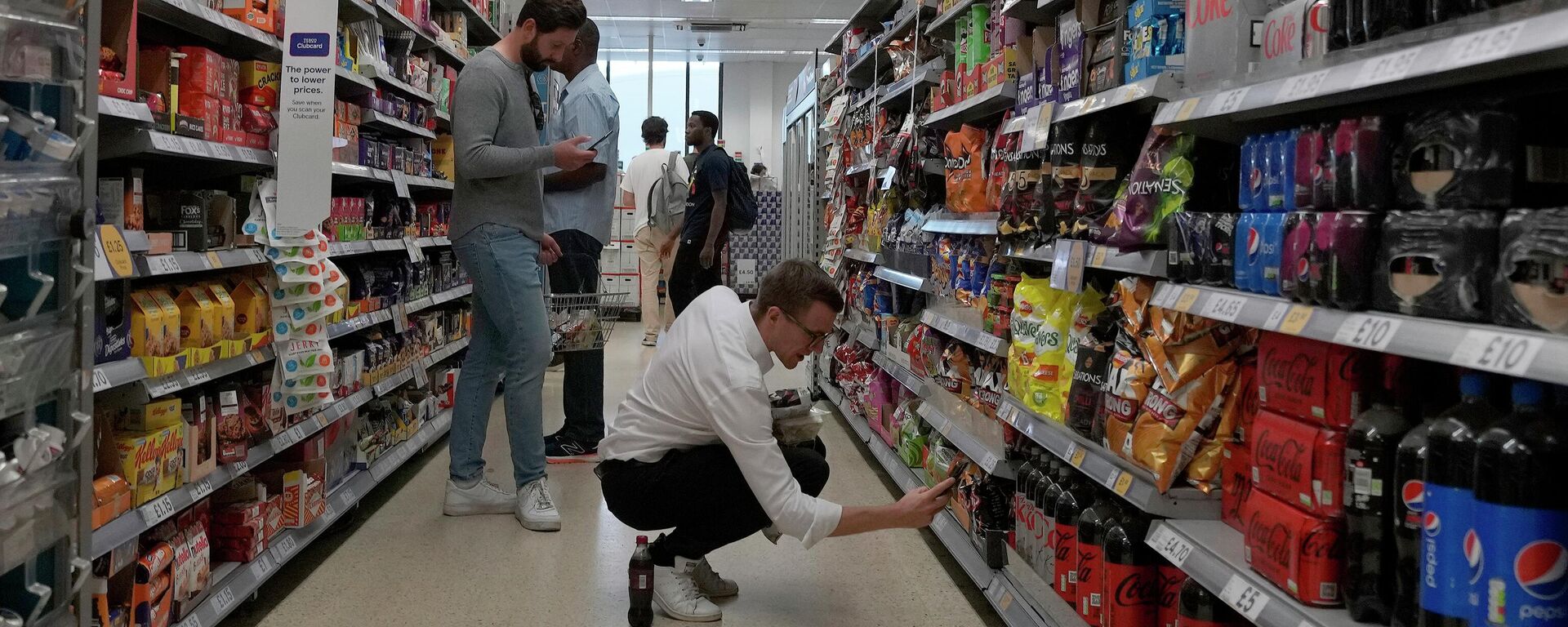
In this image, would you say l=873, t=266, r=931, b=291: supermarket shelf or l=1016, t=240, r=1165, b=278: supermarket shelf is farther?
l=873, t=266, r=931, b=291: supermarket shelf

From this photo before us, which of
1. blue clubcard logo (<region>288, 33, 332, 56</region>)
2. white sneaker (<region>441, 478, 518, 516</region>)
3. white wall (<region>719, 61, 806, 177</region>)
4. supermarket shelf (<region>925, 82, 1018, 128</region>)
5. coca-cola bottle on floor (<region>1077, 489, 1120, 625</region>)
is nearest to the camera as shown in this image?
coca-cola bottle on floor (<region>1077, 489, 1120, 625</region>)

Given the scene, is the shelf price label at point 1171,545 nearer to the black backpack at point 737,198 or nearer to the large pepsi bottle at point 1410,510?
the large pepsi bottle at point 1410,510

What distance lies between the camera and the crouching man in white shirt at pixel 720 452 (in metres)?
2.51

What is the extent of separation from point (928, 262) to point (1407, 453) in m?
2.74

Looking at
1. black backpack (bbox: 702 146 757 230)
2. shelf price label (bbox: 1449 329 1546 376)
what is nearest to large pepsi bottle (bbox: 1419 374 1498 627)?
shelf price label (bbox: 1449 329 1546 376)

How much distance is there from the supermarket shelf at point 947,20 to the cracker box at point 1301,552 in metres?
2.34

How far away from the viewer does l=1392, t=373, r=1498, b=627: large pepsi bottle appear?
4.66 ft

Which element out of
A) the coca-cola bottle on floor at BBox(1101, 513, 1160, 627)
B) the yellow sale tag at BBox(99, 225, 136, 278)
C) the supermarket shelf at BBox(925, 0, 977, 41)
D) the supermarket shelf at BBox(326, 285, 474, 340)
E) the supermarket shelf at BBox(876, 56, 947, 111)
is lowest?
the coca-cola bottle on floor at BBox(1101, 513, 1160, 627)

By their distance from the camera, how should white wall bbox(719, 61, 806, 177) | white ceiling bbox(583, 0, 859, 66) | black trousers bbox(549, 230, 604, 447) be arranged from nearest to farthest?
black trousers bbox(549, 230, 604, 447), white ceiling bbox(583, 0, 859, 66), white wall bbox(719, 61, 806, 177)

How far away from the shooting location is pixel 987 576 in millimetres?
2996

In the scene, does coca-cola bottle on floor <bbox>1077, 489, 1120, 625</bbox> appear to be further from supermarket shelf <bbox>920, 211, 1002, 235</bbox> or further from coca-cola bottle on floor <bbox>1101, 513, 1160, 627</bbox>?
supermarket shelf <bbox>920, 211, 1002, 235</bbox>

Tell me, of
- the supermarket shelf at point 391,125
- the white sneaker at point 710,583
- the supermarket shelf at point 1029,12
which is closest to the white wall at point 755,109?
the supermarket shelf at point 391,125

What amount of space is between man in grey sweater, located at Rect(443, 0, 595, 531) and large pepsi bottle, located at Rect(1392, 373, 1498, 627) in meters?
2.65

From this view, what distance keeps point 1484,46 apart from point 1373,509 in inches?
25.6
